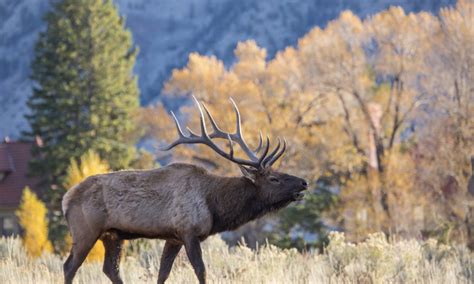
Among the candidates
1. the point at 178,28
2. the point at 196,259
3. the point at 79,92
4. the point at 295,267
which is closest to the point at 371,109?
the point at 79,92

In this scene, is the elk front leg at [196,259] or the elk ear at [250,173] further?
the elk ear at [250,173]

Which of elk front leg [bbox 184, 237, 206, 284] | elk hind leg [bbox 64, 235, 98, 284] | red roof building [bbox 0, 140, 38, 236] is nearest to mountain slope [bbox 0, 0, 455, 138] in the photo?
red roof building [bbox 0, 140, 38, 236]

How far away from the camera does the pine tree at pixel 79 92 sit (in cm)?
4900

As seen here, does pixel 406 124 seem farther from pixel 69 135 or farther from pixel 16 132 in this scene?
pixel 16 132

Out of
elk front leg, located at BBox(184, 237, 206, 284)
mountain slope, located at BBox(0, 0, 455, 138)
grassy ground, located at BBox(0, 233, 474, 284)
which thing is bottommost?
elk front leg, located at BBox(184, 237, 206, 284)

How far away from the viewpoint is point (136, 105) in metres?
55.3

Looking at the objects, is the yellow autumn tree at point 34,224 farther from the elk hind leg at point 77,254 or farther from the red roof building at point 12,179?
A: the elk hind leg at point 77,254

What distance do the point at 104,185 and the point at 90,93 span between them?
41277 mm

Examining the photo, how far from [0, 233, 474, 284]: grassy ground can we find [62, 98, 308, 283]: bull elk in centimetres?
71

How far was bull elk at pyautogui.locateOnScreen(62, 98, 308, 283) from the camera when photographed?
414 inches

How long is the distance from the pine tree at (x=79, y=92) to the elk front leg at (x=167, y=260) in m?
36.4

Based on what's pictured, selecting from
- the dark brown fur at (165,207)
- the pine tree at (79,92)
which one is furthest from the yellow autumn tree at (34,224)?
the dark brown fur at (165,207)

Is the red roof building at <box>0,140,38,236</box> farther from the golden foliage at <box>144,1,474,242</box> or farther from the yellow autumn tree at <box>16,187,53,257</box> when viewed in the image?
the yellow autumn tree at <box>16,187,53,257</box>

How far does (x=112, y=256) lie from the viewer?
1098 centimetres
